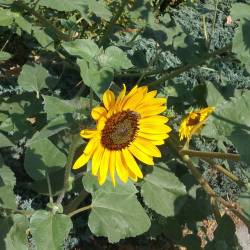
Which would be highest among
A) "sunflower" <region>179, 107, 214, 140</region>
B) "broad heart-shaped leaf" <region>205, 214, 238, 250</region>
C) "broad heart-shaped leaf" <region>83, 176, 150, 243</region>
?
"sunflower" <region>179, 107, 214, 140</region>

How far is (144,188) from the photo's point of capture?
1.95 metres

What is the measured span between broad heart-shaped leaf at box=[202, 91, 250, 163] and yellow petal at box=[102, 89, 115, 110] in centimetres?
29

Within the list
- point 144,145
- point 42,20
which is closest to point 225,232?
point 144,145

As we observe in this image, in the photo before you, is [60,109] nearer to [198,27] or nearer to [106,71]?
[106,71]

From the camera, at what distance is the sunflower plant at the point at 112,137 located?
4.77 feet

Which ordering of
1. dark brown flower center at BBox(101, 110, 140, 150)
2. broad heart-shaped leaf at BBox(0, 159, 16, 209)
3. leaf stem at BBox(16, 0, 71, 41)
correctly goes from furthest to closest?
leaf stem at BBox(16, 0, 71, 41) → broad heart-shaped leaf at BBox(0, 159, 16, 209) → dark brown flower center at BBox(101, 110, 140, 150)

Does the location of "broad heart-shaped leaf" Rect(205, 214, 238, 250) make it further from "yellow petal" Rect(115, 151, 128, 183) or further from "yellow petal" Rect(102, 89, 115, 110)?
"yellow petal" Rect(102, 89, 115, 110)

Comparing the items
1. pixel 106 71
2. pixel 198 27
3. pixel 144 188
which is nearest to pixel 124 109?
pixel 106 71

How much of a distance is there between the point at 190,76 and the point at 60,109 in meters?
1.93

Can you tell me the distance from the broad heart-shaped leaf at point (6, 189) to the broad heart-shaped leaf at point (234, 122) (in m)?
0.64

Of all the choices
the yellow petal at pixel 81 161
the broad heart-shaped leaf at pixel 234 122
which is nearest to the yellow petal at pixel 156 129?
the broad heart-shaped leaf at pixel 234 122

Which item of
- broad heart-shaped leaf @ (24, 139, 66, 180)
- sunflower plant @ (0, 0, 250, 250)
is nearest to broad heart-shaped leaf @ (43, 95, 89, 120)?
sunflower plant @ (0, 0, 250, 250)

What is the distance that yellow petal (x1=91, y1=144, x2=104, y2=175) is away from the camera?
1.44m

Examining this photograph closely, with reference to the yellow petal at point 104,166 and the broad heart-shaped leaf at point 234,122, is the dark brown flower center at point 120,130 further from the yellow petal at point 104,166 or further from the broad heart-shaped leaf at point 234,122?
the broad heart-shaped leaf at point 234,122
